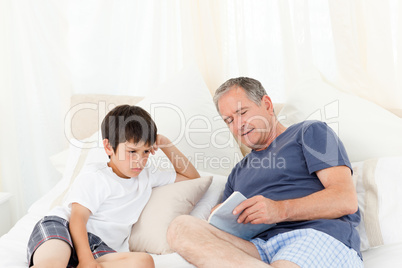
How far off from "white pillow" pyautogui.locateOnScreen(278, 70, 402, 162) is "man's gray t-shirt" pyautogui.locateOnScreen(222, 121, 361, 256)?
300 mm

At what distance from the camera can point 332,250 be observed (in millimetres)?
1131

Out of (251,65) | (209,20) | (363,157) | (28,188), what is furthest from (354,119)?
(28,188)

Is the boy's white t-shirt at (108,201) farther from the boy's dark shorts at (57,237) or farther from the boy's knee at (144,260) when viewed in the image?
the boy's knee at (144,260)

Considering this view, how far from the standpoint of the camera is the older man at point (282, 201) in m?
1.14

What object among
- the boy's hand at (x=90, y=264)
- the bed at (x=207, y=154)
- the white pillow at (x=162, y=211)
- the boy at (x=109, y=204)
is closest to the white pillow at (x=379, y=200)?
the bed at (x=207, y=154)

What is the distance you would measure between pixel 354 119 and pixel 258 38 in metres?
0.72

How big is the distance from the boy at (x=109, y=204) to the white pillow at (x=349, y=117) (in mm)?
665

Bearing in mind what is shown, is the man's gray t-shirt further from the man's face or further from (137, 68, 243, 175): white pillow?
(137, 68, 243, 175): white pillow

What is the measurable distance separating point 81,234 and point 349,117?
1.16 meters

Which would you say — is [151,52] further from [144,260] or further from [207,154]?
[144,260]

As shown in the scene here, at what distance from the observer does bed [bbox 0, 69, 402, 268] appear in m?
1.35

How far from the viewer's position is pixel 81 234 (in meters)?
1.25

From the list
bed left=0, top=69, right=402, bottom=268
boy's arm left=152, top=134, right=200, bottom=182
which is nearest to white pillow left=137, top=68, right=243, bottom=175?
bed left=0, top=69, right=402, bottom=268

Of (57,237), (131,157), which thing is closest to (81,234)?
(57,237)
